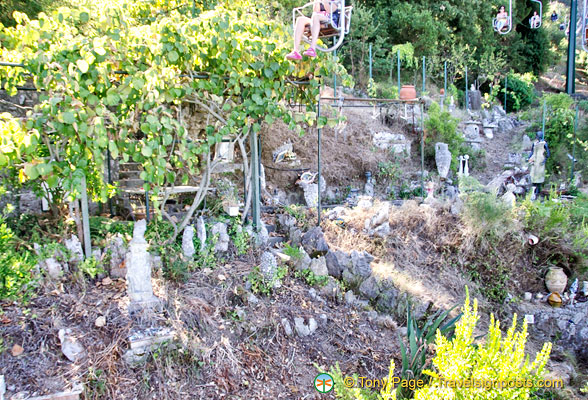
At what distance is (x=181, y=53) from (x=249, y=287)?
2.22 metres

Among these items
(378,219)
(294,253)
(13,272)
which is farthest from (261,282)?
(378,219)

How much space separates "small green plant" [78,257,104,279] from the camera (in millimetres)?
4008

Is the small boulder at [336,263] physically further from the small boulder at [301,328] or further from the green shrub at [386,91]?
the green shrub at [386,91]

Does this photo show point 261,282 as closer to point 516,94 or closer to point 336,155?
point 336,155

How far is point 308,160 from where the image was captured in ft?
30.7

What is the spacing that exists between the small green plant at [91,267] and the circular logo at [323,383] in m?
2.09

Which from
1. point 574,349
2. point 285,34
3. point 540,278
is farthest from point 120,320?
point 540,278

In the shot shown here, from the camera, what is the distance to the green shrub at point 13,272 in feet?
11.7

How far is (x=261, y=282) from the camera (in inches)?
174

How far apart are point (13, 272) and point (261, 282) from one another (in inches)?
80.4

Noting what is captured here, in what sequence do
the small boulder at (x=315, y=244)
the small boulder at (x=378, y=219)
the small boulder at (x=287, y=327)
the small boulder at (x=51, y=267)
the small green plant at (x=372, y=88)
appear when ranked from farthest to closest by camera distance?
the small green plant at (x=372, y=88) < the small boulder at (x=378, y=219) < the small boulder at (x=315, y=244) < the small boulder at (x=287, y=327) < the small boulder at (x=51, y=267)

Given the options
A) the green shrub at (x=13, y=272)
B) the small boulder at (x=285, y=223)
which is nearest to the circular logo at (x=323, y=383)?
the small boulder at (x=285, y=223)

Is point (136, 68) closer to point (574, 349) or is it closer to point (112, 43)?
point (112, 43)

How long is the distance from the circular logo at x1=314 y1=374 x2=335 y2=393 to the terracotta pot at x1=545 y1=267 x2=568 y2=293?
4.15m
